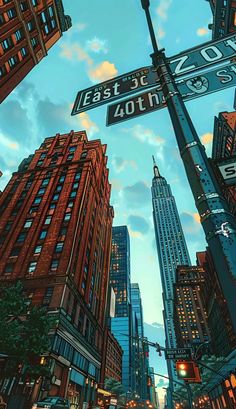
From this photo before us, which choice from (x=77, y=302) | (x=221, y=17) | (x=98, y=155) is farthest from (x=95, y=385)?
(x=221, y=17)

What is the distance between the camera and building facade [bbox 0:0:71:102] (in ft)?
116

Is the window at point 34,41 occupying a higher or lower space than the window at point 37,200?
higher

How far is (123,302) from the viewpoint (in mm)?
153500

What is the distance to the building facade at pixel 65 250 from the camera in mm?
33000

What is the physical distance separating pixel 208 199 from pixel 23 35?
48.4 m

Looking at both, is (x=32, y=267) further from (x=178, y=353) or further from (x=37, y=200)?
(x=178, y=353)

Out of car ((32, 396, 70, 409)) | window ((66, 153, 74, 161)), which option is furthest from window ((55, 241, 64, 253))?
window ((66, 153, 74, 161))

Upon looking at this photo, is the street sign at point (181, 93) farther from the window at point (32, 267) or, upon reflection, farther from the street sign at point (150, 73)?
the window at point (32, 267)

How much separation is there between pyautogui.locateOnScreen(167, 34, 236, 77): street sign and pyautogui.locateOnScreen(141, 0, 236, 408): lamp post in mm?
255

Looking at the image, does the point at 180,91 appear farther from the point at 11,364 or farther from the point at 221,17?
the point at 221,17

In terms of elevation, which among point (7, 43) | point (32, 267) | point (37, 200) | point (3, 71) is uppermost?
point (7, 43)

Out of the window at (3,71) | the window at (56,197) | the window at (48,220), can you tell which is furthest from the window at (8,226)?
the window at (3,71)

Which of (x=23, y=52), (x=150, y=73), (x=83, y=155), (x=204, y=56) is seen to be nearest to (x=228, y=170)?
(x=204, y=56)

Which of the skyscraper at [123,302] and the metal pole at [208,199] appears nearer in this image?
the metal pole at [208,199]
